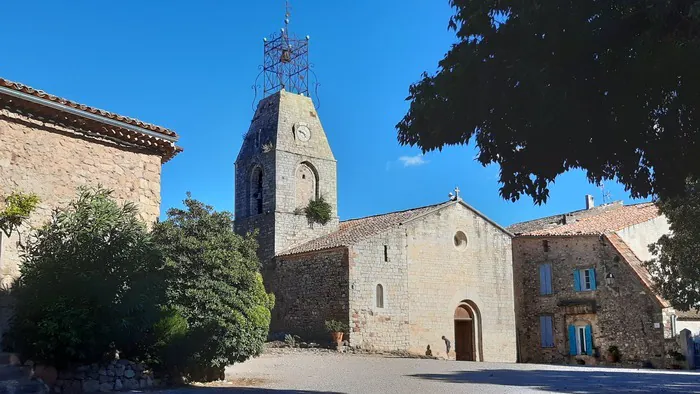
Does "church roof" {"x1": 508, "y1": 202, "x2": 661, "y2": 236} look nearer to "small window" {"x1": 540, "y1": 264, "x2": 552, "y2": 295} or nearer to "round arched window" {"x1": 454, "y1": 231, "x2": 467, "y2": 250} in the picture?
"small window" {"x1": 540, "y1": 264, "x2": 552, "y2": 295}

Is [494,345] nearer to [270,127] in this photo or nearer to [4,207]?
[270,127]

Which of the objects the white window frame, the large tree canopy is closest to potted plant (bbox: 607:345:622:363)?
the white window frame

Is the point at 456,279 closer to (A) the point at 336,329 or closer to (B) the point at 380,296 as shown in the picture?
(B) the point at 380,296

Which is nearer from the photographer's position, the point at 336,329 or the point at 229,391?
the point at 229,391

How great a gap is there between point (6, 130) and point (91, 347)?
4.28m

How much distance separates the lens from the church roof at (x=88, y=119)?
12.5 meters

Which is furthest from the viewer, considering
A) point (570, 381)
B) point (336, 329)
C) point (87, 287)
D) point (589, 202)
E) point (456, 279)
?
point (589, 202)

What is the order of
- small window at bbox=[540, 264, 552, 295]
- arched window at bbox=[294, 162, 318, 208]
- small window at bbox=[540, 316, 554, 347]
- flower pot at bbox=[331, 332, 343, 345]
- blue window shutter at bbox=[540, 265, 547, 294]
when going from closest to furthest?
1. flower pot at bbox=[331, 332, 343, 345]
2. small window at bbox=[540, 316, 554, 347]
3. small window at bbox=[540, 264, 552, 295]
4. blue window shutter at bbox=[540, 265, 547, 294]
5. arched window at bbox=[294, 162, 318, 208]

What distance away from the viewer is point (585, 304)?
3012 centimetres

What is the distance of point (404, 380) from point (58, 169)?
8511 mm

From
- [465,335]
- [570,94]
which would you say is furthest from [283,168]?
[570,94]

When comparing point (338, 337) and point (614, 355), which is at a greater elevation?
point (338, 337)

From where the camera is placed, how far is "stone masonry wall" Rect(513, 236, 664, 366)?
1100 inches

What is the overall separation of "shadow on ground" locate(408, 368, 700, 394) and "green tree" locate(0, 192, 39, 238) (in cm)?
938
